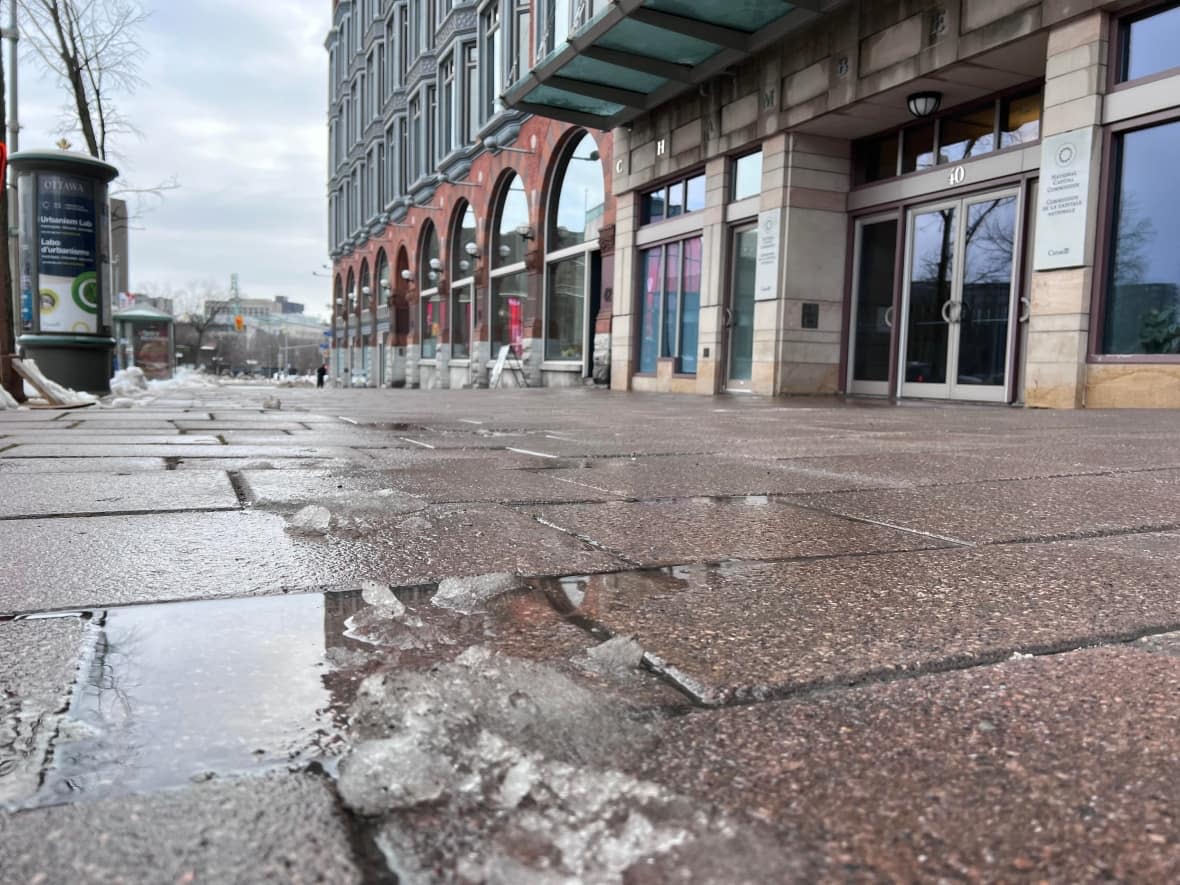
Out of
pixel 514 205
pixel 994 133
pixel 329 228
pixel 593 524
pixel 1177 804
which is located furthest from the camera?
pixel 329 228

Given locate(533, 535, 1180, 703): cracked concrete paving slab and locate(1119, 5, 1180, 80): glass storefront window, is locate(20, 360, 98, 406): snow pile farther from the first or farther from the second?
locate(1119, 5, 1180, 80): glass storefront window

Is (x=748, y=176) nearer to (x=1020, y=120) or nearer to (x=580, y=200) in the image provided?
(x=1020, y=120)

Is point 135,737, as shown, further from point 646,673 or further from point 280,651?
point 646,673

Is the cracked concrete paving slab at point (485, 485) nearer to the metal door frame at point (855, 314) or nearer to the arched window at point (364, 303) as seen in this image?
the metal door frame at point (855, 314)

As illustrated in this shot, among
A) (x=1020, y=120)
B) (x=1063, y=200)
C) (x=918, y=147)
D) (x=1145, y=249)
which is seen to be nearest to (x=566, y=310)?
(x=918, y=147)

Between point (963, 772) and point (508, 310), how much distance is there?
22.6 m

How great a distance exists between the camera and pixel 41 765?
2.64 feet

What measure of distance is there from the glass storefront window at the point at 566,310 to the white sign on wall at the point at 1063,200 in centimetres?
1128

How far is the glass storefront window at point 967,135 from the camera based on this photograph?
978 centimetres

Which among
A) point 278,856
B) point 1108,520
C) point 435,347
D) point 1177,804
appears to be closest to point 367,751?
point 278,856

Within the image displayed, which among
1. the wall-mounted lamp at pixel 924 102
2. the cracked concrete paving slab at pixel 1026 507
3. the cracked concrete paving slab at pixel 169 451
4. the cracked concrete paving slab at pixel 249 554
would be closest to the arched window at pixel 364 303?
the wall-mounted lamp at pixel 924 102

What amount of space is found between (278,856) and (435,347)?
30071mm

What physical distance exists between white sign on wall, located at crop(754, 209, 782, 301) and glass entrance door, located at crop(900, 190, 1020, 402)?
68.7 inches

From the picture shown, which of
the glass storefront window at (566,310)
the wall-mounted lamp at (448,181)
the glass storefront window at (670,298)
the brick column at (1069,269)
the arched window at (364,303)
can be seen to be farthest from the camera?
the arched window at (364,303)
